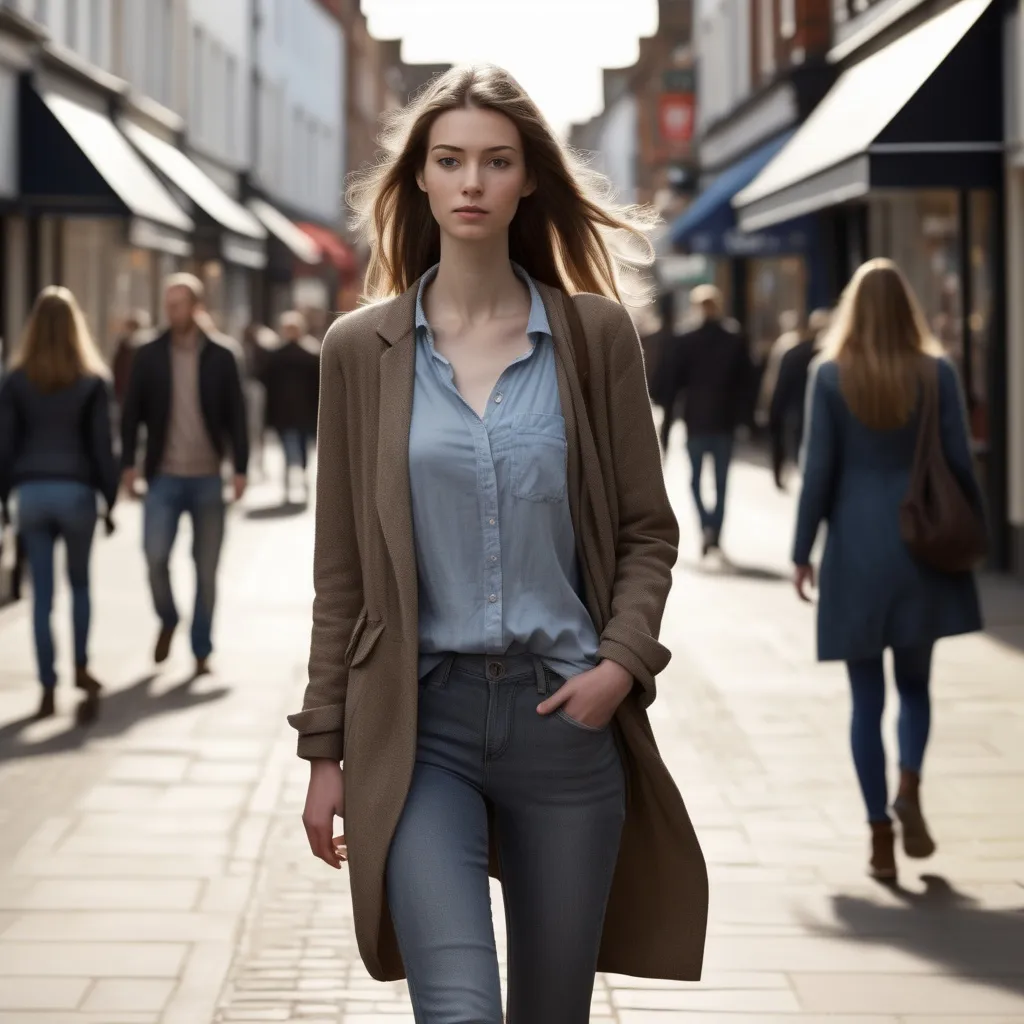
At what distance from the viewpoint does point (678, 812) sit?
3.45 metres

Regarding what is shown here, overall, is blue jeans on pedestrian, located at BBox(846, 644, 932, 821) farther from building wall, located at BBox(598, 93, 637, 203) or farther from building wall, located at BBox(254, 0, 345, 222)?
building wall, located at BBox(598, 93, 637, 203)

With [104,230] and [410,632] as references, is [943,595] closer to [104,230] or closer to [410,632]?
[410,632]

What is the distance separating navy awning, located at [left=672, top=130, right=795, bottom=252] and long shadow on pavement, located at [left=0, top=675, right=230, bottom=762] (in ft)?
62.0

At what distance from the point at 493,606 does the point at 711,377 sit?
529 inches

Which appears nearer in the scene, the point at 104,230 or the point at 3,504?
the point at 3,504

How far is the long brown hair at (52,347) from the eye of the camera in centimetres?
957

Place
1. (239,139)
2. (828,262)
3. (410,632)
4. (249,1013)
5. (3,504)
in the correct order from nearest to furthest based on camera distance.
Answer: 1. (410,632)
2. (249,1013)
3. (3,504)
4. (828,262)
5. (239,139)

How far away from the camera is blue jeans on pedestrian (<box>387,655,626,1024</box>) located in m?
3.24

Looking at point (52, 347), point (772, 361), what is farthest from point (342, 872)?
point (772, 361)

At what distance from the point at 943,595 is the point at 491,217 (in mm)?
3725

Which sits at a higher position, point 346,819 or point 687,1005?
point 346,819

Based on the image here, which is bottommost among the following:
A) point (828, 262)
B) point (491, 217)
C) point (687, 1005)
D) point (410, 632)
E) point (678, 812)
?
point (687, 1005)

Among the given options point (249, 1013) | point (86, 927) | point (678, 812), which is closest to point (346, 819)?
point (678, 812)

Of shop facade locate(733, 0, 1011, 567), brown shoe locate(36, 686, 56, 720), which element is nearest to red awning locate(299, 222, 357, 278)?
shop facade locate(733, 0, 1011, 567)
